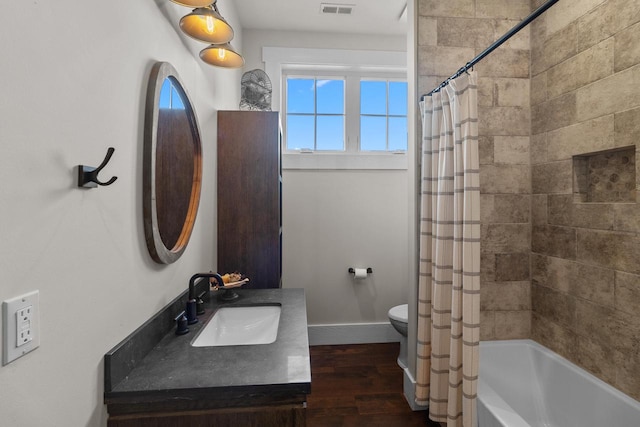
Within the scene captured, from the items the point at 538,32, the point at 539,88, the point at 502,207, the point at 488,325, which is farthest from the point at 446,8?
the point at 488,325

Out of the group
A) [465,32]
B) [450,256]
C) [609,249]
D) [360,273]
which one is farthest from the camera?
[360,273]

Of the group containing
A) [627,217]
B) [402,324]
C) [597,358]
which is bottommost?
[402,324]

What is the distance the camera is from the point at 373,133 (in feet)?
9.96

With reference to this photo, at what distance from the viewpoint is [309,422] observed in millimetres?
1861

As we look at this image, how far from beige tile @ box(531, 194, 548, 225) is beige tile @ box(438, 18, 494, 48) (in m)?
1.04

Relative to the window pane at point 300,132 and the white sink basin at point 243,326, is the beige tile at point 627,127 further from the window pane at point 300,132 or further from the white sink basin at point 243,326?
the window pane at point 300,132

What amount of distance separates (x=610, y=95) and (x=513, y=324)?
56.4 inches

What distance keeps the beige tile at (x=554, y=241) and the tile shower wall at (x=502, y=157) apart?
0.05m

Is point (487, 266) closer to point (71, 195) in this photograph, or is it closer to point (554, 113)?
point (554, 113)

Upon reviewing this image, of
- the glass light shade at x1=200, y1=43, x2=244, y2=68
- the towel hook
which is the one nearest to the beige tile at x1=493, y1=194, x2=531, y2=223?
the glass light shade at x1=200, y1=43, x2=244, y2=68

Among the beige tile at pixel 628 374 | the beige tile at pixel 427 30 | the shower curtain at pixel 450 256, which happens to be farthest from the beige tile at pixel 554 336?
the beige tile at pixel 427 30

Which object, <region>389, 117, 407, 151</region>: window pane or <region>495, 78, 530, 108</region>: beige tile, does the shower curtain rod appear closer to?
<region>495, 78, 530, 108</region>: beige tile

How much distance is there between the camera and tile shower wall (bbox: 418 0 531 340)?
1.99 m

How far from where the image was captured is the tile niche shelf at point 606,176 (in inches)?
58.7
